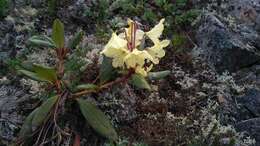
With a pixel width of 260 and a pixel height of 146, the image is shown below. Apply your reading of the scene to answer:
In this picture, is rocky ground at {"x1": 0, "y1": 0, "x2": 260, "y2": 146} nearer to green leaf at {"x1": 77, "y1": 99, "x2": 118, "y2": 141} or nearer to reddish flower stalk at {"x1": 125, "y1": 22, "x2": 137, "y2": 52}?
green leaf at {"x1": 77, "y1": 99, "x2": 118, "y2": 141}

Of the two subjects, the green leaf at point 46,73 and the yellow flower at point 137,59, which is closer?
the yellow flower at point 137,59

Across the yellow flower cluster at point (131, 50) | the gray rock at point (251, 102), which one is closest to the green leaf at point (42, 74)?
the yellow flower cluster at point (131, 50)

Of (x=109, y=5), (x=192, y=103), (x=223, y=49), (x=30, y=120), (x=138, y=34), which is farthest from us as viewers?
(x=109, y=5)

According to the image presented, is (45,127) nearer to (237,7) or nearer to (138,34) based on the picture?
(138,34)

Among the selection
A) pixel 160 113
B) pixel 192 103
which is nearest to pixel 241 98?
pixel 192 103

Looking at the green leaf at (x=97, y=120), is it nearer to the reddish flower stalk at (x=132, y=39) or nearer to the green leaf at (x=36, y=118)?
the green leaf at (x=36, y=118)

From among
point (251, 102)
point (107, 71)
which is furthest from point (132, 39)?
point (251, 102)

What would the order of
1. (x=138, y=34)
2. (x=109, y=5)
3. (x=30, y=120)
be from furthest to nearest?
(x=109, y=5) → (x=30, y=120) → (x=138, y=34)
